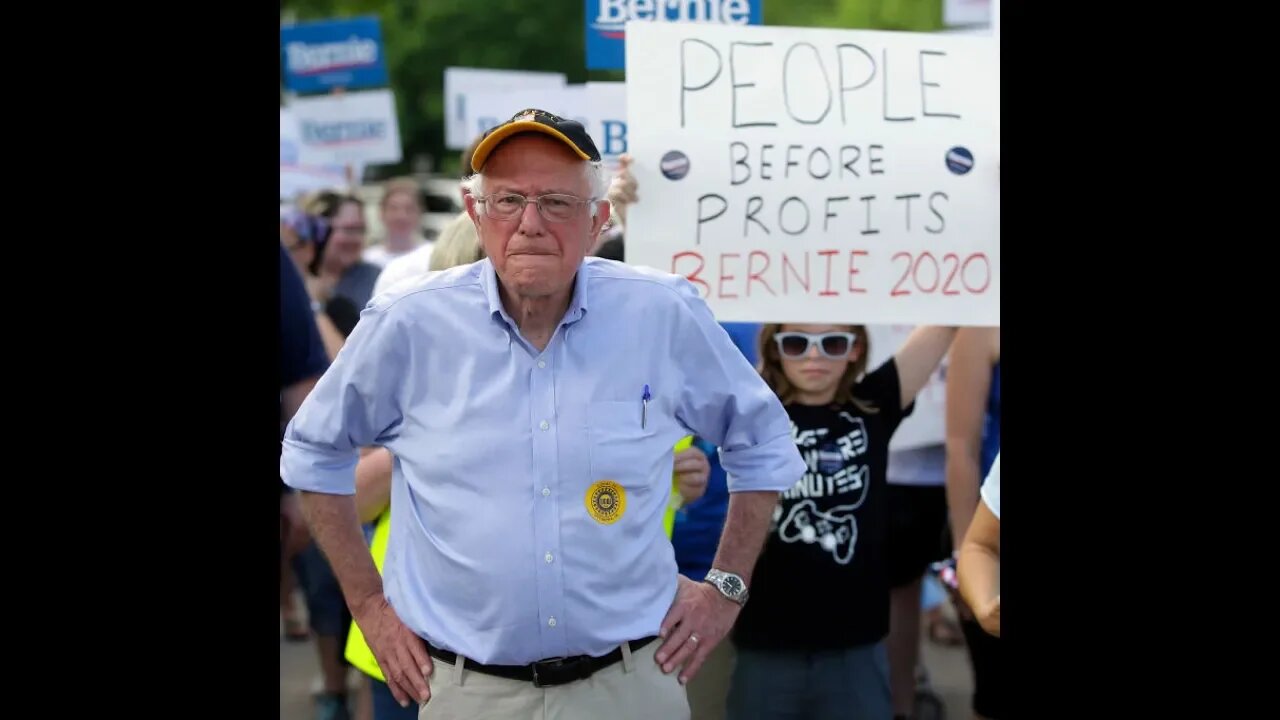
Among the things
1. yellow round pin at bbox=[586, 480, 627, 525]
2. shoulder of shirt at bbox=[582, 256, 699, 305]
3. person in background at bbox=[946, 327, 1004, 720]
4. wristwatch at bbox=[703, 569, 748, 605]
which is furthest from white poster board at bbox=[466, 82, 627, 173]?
yellow round pin at bbox=[586, 480, 627, 525]

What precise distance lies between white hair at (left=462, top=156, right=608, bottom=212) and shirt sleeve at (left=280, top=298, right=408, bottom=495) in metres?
0.30

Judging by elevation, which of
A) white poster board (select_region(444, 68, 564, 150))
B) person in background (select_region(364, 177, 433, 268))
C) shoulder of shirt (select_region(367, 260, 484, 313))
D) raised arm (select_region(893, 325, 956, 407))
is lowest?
raised arm (select_region(893, 325, 956, 407))

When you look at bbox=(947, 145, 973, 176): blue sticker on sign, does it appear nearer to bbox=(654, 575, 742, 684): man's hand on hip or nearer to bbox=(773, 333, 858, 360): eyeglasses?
bbox=(773, 333, 858, 360): eyeglasses

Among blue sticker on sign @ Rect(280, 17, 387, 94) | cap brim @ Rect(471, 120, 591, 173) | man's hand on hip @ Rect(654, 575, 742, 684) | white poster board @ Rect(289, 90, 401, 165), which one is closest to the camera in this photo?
cap brim @ Rect(471, 120, 591, 173)

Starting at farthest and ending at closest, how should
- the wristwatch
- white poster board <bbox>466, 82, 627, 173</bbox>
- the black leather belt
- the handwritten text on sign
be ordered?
white poster board <bbox>466, 82, 627, 173</bbox>, the handwritten text on sign, the wristwatch, the black leather belt

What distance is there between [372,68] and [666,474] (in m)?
8.84

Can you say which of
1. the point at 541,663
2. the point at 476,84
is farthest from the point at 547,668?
the point at 476,84

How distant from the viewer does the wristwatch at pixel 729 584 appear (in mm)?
3332

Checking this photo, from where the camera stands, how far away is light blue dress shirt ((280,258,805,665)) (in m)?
3.05

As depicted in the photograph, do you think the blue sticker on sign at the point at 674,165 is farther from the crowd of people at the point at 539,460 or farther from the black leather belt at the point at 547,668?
the black leather belt at the point at 547,668

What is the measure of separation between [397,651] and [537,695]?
290 millimetres

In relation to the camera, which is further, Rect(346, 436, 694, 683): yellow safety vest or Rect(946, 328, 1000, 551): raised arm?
Rect(946, 328, 1000, 551): raised arm

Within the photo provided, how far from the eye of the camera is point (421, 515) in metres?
3.15
